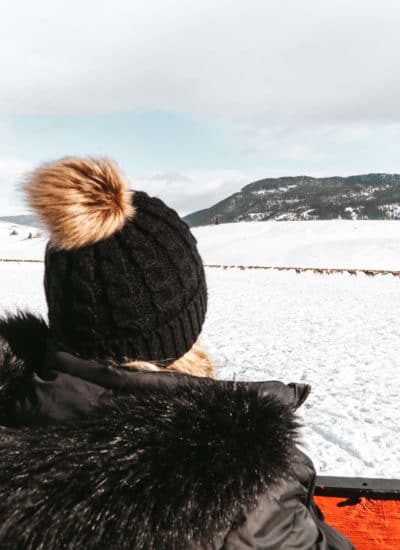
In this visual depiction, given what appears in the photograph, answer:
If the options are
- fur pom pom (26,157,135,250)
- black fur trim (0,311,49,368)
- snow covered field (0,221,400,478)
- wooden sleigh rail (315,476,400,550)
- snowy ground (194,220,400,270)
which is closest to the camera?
fur pom pom (26,157,135,250)

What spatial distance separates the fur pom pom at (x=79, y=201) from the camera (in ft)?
4.12

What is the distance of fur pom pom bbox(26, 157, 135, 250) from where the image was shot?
4.12ft

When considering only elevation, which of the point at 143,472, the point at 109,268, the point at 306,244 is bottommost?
the point at 306,244

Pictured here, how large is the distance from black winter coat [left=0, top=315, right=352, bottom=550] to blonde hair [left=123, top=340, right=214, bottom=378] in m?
0.09

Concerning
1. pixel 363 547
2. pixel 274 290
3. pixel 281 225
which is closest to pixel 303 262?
pixel 281 225

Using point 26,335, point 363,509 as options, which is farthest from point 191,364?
point 363,509

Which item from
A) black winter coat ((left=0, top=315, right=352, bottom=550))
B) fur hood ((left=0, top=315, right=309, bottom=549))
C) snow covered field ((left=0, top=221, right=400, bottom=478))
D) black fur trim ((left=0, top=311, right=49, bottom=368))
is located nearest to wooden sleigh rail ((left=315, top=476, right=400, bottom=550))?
snow covered field ((left=0, top=221, right=400, bottom=478))

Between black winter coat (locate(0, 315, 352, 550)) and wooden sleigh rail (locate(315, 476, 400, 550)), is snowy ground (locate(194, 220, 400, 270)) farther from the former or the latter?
black winter coat (locate(0, 315, 352, 550))

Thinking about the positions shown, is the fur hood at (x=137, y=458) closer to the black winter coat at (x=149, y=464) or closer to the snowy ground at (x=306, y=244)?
the black winter coat at (x=149, y=464)

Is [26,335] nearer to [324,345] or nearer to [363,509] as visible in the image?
[363,509]

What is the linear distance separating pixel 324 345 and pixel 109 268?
7217mm

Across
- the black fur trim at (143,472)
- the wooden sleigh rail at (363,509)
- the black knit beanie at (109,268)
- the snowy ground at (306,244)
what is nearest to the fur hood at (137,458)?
the black fur trim at (143,472)

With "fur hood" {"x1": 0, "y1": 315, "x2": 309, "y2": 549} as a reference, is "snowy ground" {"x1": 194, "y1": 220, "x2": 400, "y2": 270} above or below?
below

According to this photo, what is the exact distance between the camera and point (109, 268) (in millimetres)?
1251
